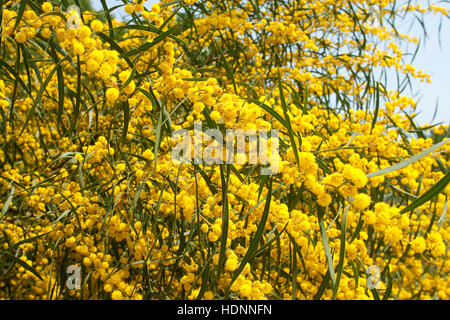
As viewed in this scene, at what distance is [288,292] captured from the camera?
201cm

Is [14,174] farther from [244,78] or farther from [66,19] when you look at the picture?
[244,78]

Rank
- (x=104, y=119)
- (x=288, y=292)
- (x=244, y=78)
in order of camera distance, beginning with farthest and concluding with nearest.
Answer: (x=244, y=78) → (x=104, y=119) → (x=288, y=292)

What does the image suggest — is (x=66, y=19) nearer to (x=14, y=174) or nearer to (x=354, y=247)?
(x=354, y=247)

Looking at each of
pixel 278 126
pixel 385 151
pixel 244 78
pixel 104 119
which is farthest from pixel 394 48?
pixel 104 119

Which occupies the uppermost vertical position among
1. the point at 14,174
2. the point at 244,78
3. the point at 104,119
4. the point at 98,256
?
the point at 244,78

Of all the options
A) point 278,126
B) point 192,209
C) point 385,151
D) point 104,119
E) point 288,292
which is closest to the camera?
point 192,209

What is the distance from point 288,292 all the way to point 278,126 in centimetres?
94

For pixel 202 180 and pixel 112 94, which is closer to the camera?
pixel 112 94

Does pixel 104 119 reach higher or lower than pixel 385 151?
higher

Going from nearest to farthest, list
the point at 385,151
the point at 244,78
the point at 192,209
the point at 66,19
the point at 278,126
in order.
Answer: the point at 66,19 < the point at 192,209 < the point at 278,126 < the point at 385,151 < the point at 244,78

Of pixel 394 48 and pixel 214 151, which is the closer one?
pixel 214 151

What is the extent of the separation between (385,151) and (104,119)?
1539 millimetres
